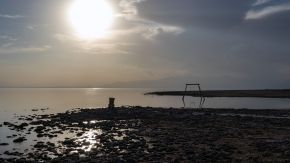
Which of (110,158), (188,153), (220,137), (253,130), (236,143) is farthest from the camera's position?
(253,130)

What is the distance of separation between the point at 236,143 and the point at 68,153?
13.8 m

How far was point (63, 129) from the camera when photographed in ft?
141

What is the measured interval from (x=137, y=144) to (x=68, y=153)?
5945mm

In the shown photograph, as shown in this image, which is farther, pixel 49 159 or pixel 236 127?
pixel 236 127

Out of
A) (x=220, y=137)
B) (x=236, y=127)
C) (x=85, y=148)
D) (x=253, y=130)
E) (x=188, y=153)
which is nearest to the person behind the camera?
(x=188, y=153)

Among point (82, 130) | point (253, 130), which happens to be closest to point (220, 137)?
point (253, 130)

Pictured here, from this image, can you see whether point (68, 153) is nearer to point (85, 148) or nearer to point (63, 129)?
point (85, 148)

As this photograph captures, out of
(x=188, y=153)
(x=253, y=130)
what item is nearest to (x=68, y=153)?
(x=188, y=153)

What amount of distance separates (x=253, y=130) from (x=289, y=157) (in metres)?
15.1

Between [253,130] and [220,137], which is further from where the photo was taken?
[253,130]

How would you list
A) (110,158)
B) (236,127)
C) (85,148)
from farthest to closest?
(236,127), (85,148), (110,158)

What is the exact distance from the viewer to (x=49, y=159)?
2525 cm

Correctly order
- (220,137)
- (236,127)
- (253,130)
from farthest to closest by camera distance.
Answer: (236,127), (253,130), (220,137)

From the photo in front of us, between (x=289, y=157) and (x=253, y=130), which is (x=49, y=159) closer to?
(x=289, y=157)
